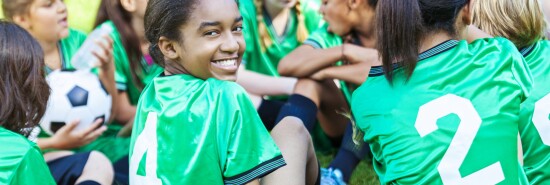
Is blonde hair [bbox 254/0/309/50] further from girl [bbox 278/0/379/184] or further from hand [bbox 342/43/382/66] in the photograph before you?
hand [bbox 342/43/382/66]

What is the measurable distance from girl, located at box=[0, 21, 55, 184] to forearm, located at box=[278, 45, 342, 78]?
1512 mm

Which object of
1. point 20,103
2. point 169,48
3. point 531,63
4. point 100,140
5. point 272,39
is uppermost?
point 169,48

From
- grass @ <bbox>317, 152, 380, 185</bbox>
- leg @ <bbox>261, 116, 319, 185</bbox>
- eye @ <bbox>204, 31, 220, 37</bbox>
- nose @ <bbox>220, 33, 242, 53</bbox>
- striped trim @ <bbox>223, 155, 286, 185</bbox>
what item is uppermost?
eye @ <bbox>204, 31, 220, 37</bbox>

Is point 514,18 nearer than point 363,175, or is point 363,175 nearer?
point 514,18

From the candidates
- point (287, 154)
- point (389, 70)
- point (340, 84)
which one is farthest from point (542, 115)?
point (340, 84)

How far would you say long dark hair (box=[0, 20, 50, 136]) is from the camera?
301cm

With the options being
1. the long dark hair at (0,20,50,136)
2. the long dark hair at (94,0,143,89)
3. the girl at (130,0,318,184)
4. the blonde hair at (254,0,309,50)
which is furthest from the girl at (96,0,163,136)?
the girl at (130,0,318,184)

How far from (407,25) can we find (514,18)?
2.05 feet

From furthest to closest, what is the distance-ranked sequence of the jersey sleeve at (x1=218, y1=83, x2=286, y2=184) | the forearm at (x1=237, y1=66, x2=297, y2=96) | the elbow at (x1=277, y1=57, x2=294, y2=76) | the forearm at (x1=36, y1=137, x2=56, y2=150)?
1. the forearm at (x1=237, y1=66, x2=297, y2=96)
2. the elbow at (x1=277, y1=57, x2=294, y2=76)
3. the forearm at (x1=36, y1=137, x2=56, y2=150)
4. the jersey sleeve at (x1=218, y1=83, x2=286, y2=184)

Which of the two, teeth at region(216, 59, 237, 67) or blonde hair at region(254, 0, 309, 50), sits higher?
teeth at region(216, 59, 237, 67)

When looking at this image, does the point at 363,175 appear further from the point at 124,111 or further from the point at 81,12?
the point at 81,12

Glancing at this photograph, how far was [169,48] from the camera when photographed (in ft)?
9.86

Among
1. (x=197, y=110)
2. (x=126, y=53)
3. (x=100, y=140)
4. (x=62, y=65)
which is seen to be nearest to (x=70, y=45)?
(x=62, y=65)

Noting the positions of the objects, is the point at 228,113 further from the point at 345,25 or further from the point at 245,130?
the point at 345,25
